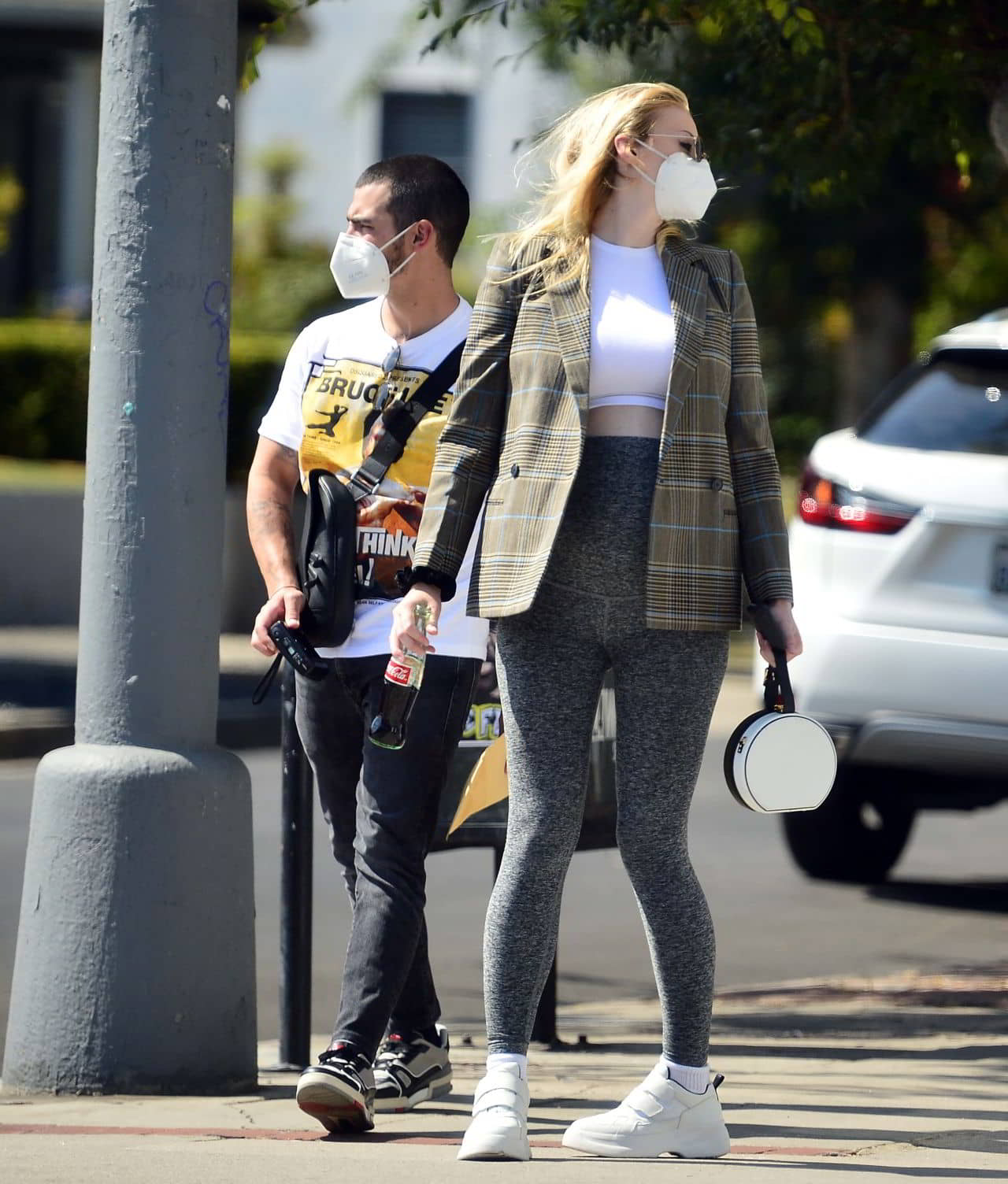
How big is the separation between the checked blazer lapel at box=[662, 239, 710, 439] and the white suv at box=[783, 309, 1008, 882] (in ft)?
9.44

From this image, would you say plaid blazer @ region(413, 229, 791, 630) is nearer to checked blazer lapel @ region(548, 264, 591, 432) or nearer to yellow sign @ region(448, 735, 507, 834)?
checked blazer lapel @ region(548, 264, 591, 432)

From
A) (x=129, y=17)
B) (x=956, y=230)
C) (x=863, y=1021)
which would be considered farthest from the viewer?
(x=956, y=230)

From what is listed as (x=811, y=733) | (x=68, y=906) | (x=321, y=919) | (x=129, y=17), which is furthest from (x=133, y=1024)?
(x=321, y=919)

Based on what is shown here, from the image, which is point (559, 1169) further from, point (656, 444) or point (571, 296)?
point (571, 296)

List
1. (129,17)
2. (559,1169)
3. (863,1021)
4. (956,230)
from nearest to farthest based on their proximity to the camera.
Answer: (559,1169), (129,17), (863,1021), (956,230)

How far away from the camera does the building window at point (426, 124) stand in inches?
998

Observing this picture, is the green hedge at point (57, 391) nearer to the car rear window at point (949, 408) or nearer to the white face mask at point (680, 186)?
the car rear window at point (949, 408)

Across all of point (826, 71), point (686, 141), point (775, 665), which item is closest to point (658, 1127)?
point (775, 665)

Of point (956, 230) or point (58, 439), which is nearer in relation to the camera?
point (956, 230)

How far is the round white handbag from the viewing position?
363 cm

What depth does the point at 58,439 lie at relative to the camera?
17.9m

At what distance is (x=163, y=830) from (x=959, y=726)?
2962mm

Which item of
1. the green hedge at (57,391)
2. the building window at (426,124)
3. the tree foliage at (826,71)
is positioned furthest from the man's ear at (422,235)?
the building window at (426,124)

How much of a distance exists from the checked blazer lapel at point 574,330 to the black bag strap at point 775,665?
0.45 metres
